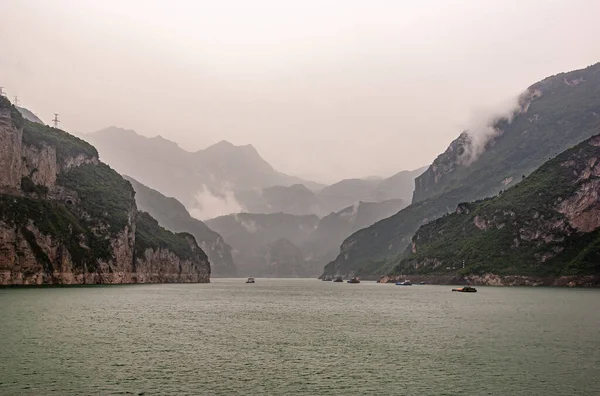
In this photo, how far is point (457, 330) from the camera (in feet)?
288

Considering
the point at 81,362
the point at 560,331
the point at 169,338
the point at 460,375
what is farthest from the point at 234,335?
the point at 560,331

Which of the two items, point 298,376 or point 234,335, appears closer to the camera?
point 298,376

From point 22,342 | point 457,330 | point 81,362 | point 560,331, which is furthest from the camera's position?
point 457,330

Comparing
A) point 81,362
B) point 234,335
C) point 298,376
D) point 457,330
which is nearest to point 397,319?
point 457,330

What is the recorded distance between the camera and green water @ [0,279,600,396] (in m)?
47.0

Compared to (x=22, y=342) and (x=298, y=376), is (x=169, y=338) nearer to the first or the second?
(x=22, y=342)

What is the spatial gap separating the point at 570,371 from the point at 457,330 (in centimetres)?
3538

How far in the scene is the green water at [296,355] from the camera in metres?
47.0

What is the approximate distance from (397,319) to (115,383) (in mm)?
71087

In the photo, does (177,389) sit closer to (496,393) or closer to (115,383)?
Result: (115,383)

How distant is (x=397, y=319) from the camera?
10725 centimetres

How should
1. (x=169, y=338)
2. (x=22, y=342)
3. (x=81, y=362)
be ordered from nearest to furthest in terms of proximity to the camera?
(x=81, y=362), (x=22, y=342), (x=169, y=338)

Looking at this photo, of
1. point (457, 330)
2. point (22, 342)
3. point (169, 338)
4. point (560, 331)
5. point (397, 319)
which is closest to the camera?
point (22, 342)

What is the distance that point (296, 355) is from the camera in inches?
2490
